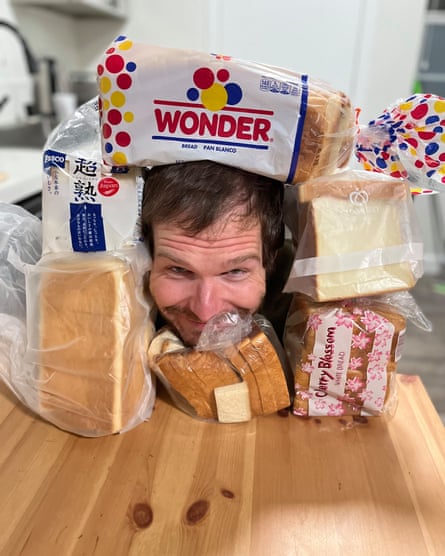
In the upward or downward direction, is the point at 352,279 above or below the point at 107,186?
below

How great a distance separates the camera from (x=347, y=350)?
27.2 inches

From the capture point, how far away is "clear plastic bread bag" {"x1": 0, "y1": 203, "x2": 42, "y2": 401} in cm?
75

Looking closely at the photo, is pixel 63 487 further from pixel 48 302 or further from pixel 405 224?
pixel 405 224

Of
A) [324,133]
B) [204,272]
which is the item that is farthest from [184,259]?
[324,133]

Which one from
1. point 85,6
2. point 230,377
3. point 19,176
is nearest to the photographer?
point 230,377

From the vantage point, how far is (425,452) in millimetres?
676

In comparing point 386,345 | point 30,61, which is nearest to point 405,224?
point 386,345

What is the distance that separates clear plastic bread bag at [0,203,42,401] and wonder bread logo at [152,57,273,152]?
0.33 meters

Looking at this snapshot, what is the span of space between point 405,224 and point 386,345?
18 cm

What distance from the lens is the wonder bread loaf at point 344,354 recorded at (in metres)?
0.68

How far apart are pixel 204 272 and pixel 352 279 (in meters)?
0.22

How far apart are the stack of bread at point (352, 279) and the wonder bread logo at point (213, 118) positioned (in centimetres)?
11

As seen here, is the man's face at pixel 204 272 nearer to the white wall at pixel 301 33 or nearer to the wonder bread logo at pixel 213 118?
the wonder bread logo at pixel 213 118

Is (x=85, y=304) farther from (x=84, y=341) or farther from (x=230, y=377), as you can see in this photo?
(x=230, y=377)
